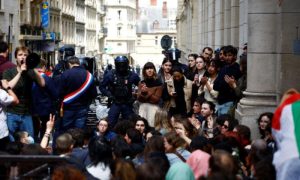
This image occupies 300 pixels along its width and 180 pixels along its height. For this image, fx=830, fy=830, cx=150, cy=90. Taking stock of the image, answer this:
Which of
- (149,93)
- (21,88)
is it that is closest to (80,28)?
(149,93)

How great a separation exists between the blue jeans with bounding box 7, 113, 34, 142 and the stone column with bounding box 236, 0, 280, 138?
3.71 m

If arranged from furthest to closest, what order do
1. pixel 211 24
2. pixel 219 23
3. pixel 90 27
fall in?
pixel 90 27, pixel 211 24, pixel 219 23

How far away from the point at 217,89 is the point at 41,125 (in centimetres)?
338

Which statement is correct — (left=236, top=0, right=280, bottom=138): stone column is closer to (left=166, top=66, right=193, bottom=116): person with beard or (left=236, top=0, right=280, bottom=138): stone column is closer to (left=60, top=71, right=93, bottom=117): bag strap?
(left=166, top=66, right=193, bottom=116): person with beard

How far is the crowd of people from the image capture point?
8.77 meters

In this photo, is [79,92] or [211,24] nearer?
[79,92]

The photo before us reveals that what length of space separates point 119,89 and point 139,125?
3096 mm

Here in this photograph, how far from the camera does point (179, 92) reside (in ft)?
56.9

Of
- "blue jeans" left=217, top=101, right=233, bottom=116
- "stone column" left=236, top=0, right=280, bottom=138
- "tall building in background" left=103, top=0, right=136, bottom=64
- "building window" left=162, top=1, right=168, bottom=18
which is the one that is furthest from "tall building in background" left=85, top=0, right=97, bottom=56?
"stone column" left=236, top=0, right=280, bottom=138

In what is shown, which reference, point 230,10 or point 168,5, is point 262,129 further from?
point 168,5

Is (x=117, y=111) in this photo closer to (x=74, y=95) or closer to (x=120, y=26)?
(x=74, y=95)

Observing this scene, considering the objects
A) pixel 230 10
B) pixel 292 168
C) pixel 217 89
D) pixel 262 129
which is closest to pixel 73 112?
pixel 217 89

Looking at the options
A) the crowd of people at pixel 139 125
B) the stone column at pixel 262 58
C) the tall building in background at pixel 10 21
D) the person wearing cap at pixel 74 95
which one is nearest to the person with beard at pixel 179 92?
the crowd of people at pixel 139 125

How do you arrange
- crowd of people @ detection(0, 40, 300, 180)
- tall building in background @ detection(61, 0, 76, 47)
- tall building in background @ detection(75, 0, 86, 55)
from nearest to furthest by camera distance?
1. crowd of people @ detection(0, 40, 300, 180)
2. tall building in background @ detection(61, 0, 76, 47)
3. tall building in background @ detection(75, 0, 86, 55)
